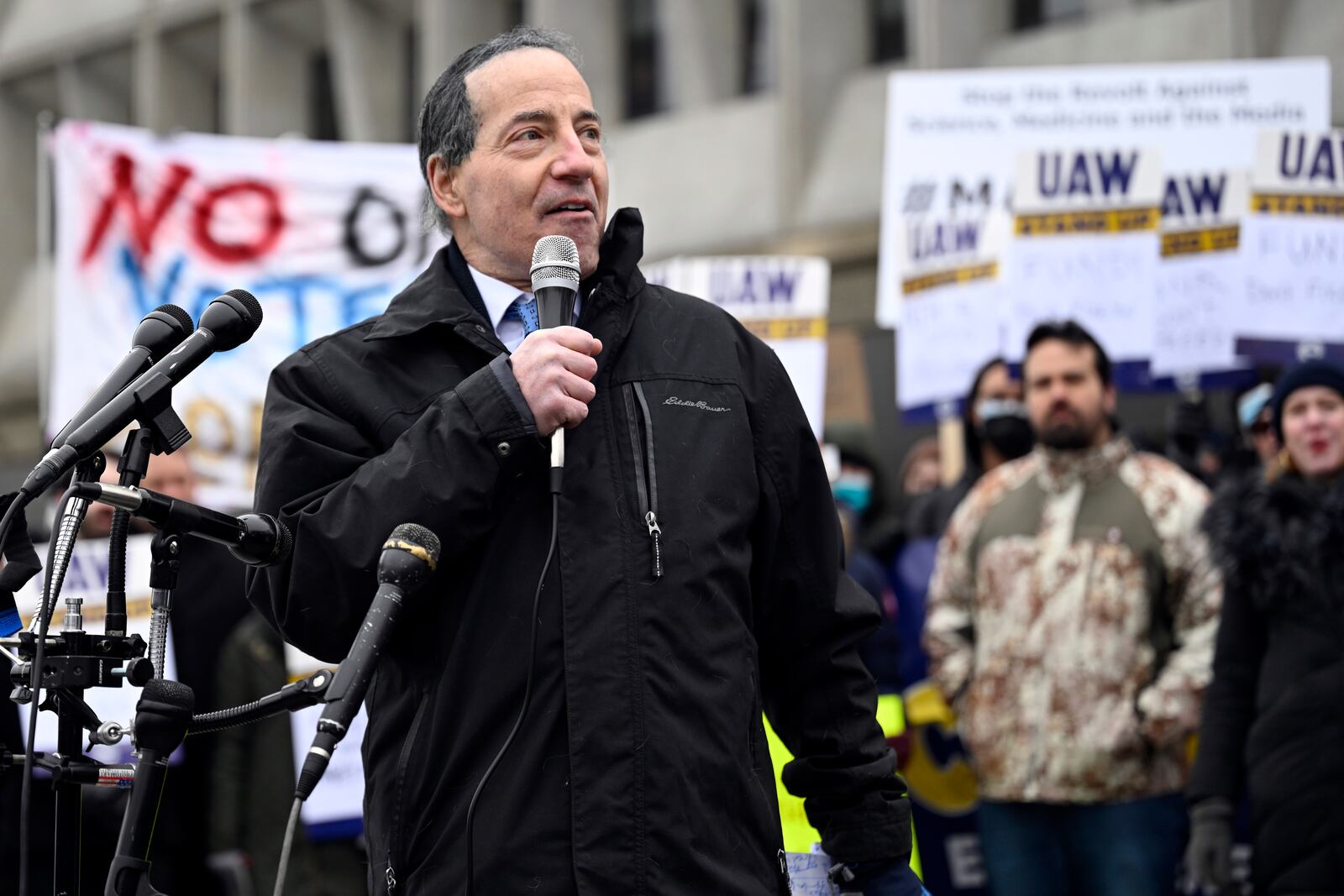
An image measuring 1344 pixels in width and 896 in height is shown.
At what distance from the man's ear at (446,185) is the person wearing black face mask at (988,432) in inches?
170

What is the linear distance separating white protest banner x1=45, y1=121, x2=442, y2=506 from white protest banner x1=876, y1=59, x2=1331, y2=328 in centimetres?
217

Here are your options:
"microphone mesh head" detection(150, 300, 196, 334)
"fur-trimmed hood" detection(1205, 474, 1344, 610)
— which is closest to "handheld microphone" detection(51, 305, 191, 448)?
"microphone mesh head" detection(150, 300, 196, 334)

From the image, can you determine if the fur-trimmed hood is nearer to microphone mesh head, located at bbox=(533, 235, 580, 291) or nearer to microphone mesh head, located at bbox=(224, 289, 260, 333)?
microphone mesh head, located at bbox=(533, 235, 580, 291)

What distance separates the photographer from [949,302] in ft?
25.8

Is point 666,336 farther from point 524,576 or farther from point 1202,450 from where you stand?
point 1202,450

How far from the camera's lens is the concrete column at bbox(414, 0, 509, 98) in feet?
58.9

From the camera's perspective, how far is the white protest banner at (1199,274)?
24.6ft

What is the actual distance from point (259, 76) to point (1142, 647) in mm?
15788

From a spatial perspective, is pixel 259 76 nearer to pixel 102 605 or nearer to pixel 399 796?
pixel 102 605

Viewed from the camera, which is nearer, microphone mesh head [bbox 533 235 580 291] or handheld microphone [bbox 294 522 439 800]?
handheld microphone [bbox 294 522 439 800]

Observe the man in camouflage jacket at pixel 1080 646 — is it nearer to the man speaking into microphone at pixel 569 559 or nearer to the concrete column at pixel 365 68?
the man speaking into microphone at pixel 569 559

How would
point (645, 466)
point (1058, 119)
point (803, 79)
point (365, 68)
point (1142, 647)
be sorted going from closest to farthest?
point (645, 466), point (1142, 647), point (1058, 119), point (803, 79), point (365, 68)

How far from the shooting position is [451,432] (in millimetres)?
2732

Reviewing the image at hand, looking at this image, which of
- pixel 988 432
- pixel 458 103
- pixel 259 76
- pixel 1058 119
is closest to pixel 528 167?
pixel 458 103
